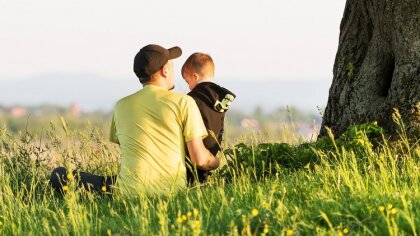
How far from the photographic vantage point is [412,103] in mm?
8758

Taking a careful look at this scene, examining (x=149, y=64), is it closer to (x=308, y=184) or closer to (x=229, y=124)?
(x=308, y=184)

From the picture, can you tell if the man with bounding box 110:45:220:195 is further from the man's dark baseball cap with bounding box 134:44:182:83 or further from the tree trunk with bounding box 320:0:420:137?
the tree trunk with bounding box 320:0:420:137

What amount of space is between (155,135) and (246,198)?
1.15m

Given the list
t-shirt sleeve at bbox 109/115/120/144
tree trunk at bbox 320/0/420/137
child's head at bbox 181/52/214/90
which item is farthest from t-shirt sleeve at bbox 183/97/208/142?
tree trunk at bbox 320/0/420/137

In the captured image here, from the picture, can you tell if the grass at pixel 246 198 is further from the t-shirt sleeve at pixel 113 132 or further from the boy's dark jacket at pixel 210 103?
the t-shirt sleeve at pixel 113 132

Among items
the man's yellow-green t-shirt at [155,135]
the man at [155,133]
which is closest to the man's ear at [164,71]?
the man at [155,133]

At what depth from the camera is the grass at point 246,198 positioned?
563 centimetres

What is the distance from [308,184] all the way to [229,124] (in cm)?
407

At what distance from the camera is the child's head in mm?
8555

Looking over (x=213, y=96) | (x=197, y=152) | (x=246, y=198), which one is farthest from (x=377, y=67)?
(x=246, y=198)

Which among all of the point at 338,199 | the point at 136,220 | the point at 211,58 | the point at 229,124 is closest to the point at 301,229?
the point at 338,199

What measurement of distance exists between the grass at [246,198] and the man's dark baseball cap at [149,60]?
3.59 feet

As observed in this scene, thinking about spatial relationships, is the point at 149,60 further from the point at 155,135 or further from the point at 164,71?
the point at 155,135

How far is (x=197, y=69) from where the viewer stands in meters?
8.56
